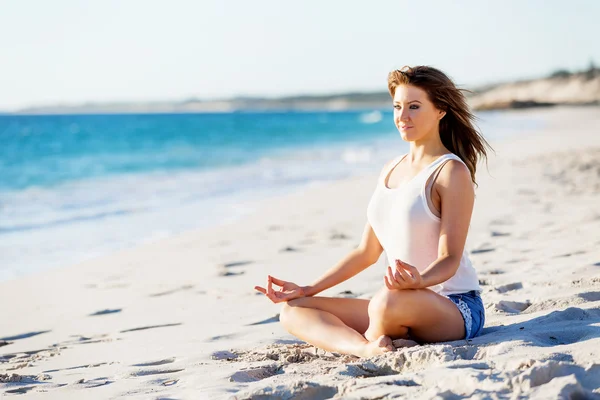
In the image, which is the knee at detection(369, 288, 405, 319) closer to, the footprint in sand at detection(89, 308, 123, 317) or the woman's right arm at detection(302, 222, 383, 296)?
the woman's right arm at detection(302, 222, 383, 296)

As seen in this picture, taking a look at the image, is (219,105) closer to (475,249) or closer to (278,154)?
(278,154)

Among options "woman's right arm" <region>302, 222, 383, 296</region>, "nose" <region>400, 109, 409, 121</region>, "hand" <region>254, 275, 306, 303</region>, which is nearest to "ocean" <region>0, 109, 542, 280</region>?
"nose" <region>400, 109, 409, 121</region>

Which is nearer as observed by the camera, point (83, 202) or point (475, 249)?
point (475, 249)

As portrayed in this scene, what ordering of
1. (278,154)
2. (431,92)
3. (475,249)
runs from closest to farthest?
(431,92), (475,249), (278,154)

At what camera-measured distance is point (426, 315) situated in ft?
10.4

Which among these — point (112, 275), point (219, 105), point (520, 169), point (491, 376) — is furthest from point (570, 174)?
point (219, 105)

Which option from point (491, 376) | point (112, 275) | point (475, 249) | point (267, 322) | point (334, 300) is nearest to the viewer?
point (491, 376)

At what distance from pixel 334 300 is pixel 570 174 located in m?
8.22

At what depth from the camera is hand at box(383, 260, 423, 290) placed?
9.80ft

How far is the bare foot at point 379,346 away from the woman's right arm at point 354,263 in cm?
66

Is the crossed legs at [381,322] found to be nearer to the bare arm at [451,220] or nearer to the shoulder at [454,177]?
the bare arm at [451,220]

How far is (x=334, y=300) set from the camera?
374cm

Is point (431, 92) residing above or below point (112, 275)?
above

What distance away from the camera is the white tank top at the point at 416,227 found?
10.7ft
